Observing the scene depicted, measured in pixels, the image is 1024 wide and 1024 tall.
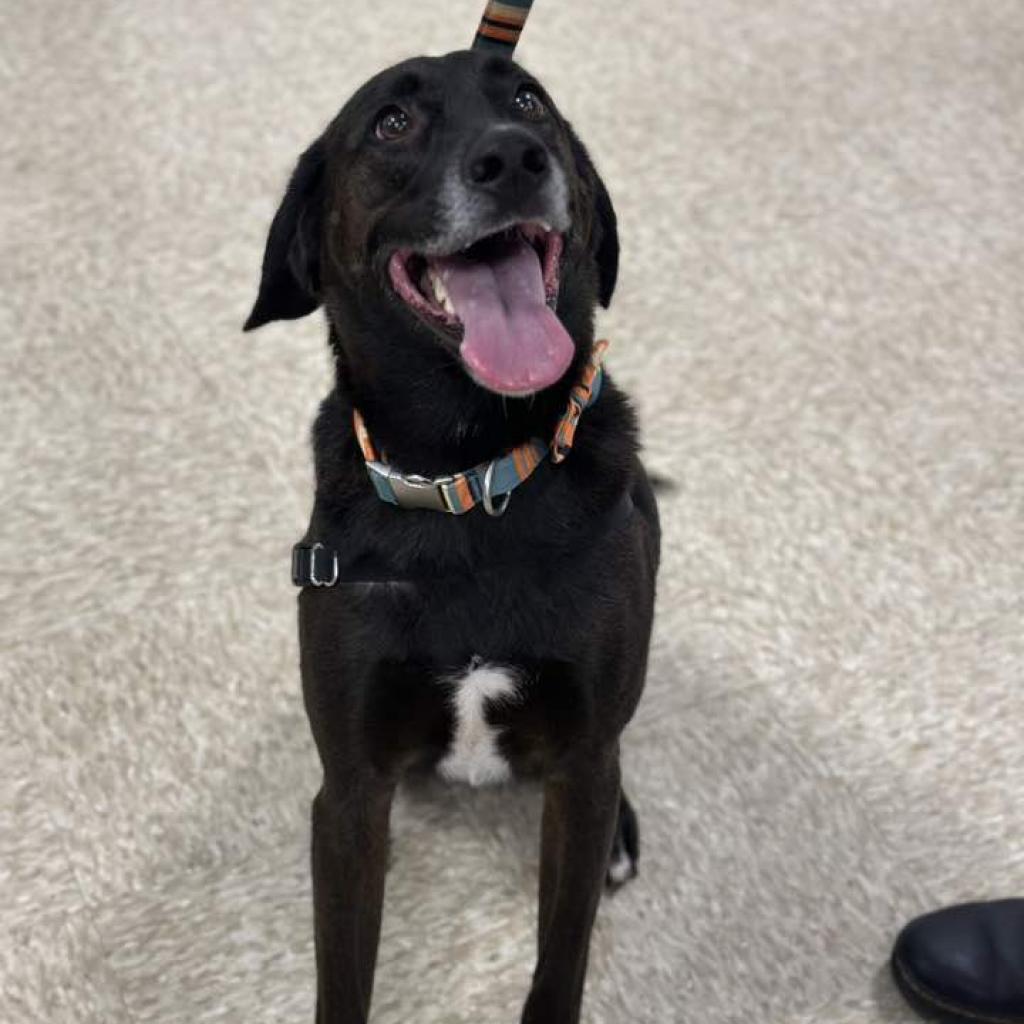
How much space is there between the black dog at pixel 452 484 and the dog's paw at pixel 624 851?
259mm

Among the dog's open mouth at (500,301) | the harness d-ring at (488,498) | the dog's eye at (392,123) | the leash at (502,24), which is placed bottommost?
the harness d-ring at (488,498)

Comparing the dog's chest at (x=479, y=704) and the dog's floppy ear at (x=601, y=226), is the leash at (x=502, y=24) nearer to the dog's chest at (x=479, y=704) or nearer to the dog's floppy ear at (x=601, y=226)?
the dog's floppy ear at (x=601, y=226)

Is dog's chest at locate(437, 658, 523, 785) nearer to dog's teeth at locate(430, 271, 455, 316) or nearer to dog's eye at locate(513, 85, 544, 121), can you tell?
dog's teeth at locate(430, 271, 455, 316)

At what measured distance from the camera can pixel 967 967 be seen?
148cm

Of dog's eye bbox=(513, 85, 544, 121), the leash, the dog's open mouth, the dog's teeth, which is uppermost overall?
the leash

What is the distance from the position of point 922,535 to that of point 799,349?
416 mm

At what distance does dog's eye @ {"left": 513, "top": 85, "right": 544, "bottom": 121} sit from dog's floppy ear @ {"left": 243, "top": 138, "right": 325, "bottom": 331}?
187mm

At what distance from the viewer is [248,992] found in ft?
5.02

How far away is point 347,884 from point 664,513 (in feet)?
2.80

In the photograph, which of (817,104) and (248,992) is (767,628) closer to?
(248,992)

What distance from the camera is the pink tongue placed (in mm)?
1183

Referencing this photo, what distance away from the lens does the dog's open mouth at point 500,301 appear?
1.19 m

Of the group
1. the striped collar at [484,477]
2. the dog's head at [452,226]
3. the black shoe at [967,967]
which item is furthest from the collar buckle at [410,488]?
the black shoe at [967,967]

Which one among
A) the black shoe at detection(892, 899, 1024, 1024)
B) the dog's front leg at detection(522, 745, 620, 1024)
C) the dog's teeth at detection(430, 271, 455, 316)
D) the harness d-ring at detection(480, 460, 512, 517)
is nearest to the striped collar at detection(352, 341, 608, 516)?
the harness d-ring at detection(480, 460, 512, 517)
